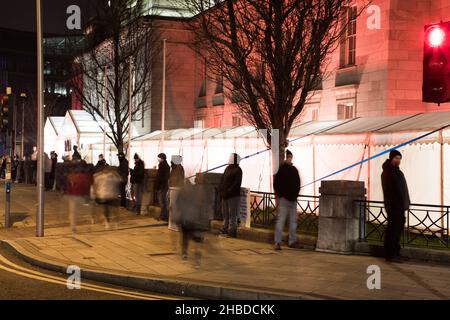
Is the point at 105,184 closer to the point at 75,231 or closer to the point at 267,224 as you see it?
the point at 75,231

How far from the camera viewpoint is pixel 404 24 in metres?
19.3

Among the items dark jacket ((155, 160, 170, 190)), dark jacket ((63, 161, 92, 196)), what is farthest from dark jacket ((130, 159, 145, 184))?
dark jacket ((63, 161, 92, 196))

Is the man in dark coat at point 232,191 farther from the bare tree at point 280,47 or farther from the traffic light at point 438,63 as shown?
the traffic light at point 438,63

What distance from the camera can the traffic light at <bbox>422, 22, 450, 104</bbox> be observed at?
7332 millimetres

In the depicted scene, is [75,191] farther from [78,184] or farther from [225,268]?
[225,268]

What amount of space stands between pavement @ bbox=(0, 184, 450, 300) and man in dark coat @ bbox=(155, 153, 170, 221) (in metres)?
2.65

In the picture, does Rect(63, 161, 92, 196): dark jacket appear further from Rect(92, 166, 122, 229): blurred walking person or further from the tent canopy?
the tent canopy

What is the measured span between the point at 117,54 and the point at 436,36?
75.0 ft

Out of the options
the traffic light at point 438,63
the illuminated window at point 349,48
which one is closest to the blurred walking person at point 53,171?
the illuminated window at point 349,48

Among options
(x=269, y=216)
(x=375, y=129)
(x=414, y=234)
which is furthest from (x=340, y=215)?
(x=375, y=129)

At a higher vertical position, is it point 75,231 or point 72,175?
point 72,175

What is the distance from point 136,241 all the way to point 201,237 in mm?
3158
